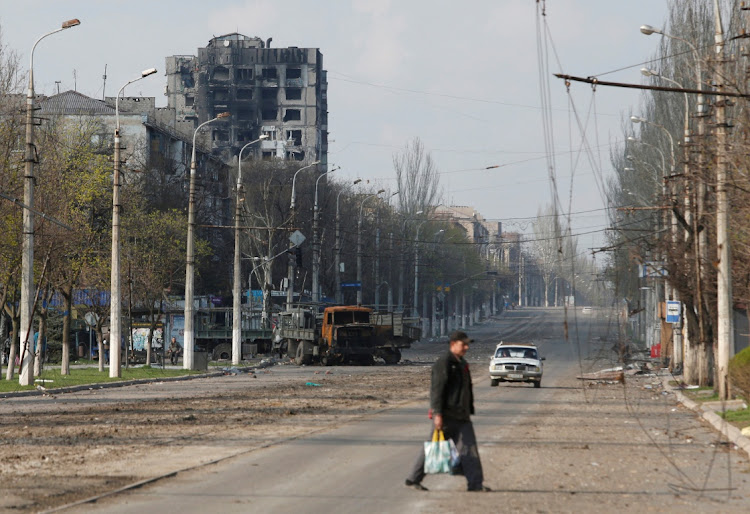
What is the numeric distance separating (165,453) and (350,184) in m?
94.7

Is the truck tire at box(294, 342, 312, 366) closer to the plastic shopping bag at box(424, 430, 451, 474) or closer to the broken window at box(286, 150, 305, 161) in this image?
the plastic shopping bag at box(424, 430, 451, 474)

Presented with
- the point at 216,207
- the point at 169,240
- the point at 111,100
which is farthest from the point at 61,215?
the point at 111,100

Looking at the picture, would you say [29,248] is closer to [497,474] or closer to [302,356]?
[497,474]

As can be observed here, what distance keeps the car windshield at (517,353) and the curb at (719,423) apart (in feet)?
15.6

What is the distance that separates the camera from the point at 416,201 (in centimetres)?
10388

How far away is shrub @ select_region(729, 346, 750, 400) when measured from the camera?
857 inches

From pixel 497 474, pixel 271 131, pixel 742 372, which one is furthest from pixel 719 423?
pixel 271 131

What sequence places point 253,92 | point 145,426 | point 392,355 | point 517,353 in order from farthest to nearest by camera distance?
point 253,92
point 392,355
point 517,353
point 145,426

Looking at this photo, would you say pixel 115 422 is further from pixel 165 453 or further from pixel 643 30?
pixel 643 30

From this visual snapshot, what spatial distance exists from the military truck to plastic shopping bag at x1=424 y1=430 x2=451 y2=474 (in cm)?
4740

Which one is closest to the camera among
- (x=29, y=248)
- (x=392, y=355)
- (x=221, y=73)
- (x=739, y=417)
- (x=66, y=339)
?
(x=739, y=417)

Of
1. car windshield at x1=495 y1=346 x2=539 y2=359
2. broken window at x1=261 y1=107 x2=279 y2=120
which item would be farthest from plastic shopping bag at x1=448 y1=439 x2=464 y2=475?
broken window at x1=261 y1=107 x2=279 y2=120

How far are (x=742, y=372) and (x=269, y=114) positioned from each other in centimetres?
13010

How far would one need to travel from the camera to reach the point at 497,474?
14320 millimetres
